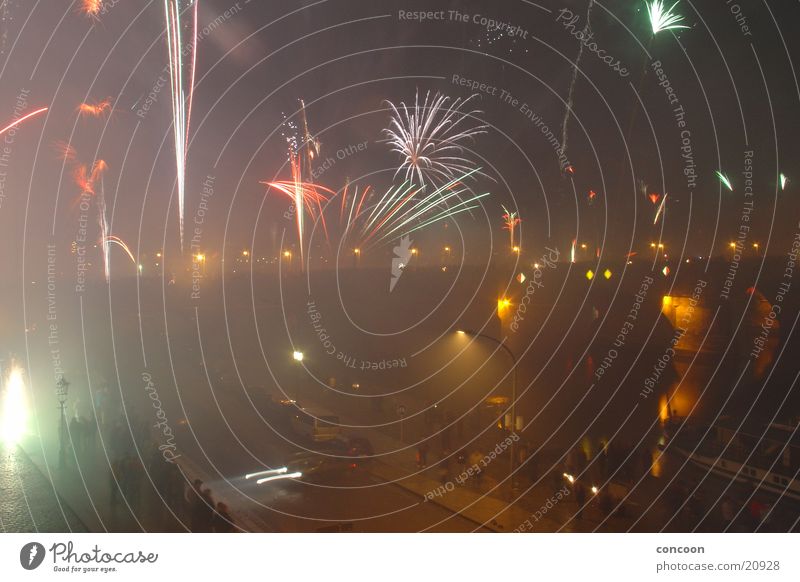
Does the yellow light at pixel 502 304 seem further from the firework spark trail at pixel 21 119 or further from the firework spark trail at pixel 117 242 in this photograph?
the firework spark trail at pixel 21 119

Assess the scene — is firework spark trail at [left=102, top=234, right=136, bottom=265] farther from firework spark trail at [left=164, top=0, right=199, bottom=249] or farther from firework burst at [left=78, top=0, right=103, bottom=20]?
firework burst at [left=78, top=0, right=103, bottom=20]

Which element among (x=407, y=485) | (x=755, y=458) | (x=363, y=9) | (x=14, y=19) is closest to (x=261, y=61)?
(x=363, y=9)
